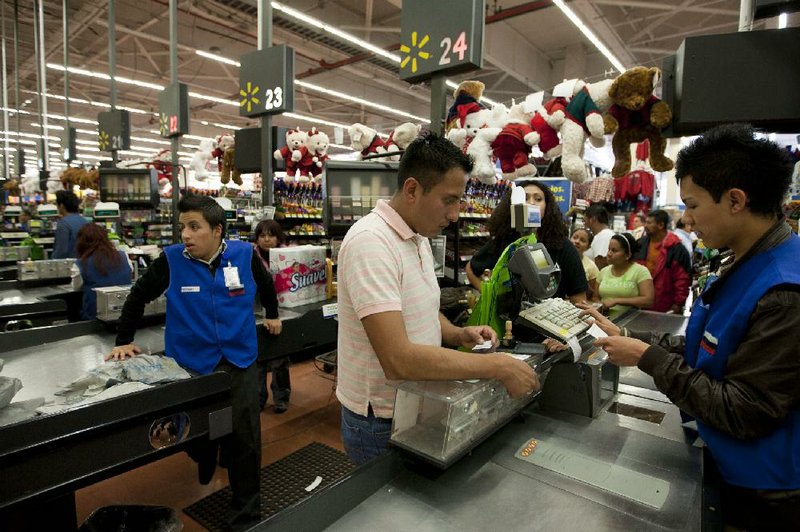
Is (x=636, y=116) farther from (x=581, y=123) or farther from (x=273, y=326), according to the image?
(x=273, y=326)

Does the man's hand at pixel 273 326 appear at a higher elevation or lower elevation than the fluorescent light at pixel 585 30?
lower

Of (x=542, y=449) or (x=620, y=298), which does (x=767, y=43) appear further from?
(x=620, y=298)

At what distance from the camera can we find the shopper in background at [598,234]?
5152 mm

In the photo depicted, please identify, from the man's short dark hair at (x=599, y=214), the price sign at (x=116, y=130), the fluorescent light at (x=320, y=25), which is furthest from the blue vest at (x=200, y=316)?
the price sign at (x=116, y=130)

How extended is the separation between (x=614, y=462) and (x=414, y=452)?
0.59 metres

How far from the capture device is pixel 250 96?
4.33m

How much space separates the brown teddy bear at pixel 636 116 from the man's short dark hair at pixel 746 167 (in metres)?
1.40

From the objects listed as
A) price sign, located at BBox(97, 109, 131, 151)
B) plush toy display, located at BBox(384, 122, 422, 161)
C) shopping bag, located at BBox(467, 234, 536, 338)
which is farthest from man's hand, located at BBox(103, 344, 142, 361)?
price sign, located at BBox(97, 109, 131, 151)

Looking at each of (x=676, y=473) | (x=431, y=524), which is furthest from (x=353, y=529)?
(x=676, y=473)

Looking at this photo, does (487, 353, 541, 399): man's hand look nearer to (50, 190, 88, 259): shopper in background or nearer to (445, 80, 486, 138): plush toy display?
(445, 80, 486, 138): plush toy display

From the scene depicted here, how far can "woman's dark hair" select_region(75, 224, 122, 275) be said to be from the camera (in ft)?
12.7

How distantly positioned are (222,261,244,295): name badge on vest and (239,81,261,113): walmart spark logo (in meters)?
2.33

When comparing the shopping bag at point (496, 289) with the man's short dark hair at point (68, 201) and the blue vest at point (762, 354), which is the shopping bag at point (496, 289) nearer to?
the blue vest at point (762, 354)

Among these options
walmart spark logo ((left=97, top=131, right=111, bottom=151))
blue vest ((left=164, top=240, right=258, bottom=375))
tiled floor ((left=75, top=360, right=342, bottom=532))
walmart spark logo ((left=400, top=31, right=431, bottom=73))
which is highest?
walmart spark logo ((left=97, top=131, right=111, bottom=151))
